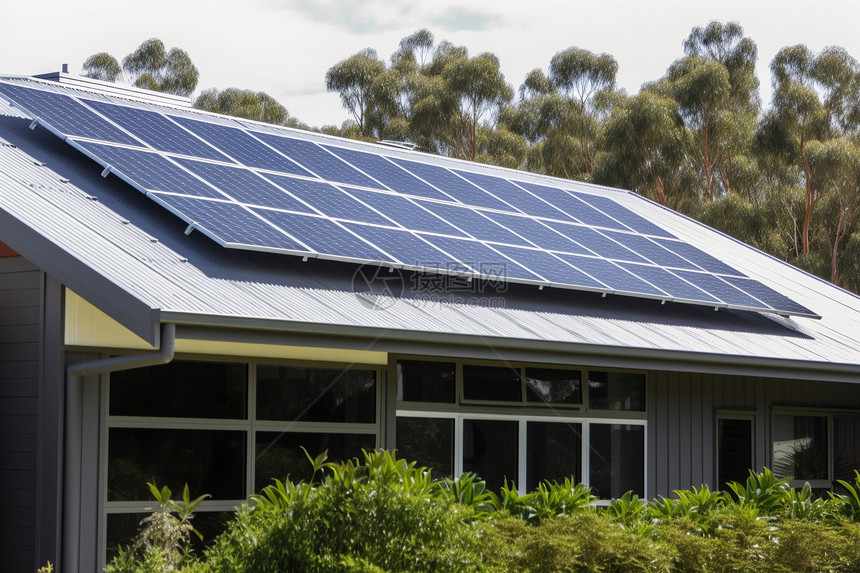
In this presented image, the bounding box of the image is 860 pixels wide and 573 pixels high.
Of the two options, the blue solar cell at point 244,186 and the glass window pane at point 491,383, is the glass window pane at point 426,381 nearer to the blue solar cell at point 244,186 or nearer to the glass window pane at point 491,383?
the glass window pane at point 491,383

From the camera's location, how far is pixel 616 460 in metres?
13.4

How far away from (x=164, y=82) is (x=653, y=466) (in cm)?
3961

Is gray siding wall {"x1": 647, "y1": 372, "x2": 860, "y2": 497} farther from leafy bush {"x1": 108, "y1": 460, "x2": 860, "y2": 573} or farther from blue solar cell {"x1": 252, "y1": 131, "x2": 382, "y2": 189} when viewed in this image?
blue solar cell {"x1": 252, "y1": 131, "x2": 382, "y2": 189}

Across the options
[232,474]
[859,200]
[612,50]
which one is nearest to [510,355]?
[232,474]

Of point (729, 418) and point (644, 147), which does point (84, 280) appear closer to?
point (729, 418)

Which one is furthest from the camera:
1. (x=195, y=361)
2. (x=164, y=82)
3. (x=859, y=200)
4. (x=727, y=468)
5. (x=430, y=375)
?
(x=164, y=82)

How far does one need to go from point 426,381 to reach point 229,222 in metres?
2.85

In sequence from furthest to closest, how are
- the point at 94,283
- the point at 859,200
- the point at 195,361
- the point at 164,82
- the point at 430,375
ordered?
the point at 164,82 → the point at 859,200 → the point at 430,375 → the point at 195,361 → the point at 94,283

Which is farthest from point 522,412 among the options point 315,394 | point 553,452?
point 315,394

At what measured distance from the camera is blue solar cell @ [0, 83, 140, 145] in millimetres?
12281

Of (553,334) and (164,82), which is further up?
(164,82)

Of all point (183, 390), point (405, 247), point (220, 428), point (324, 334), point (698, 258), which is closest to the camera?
point (324, 334)

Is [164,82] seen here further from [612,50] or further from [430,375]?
[430,375]

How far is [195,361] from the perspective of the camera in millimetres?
10367
